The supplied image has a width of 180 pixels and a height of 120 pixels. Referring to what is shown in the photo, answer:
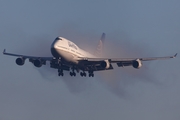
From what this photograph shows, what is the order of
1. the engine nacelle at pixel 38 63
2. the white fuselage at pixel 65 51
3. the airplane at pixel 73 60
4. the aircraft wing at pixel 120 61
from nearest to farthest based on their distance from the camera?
the white fuselage at pixel 65 51, the airplane at pixel 73 60, the aircraft wing at pixel 120 61, the engine nacelle at pixel 38 63

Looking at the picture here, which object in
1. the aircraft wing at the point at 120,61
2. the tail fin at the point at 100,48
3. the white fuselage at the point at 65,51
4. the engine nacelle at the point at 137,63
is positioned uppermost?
the tail fin at the point at 100,48

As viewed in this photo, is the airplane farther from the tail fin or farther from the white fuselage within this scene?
the tail fin

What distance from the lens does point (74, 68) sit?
93188 millimetres

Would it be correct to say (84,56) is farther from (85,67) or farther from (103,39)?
(103,39)

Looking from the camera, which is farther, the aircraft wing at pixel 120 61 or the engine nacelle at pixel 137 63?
the aircraft wing at pixel 120 61

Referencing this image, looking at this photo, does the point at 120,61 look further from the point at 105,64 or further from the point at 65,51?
the point at 65,51

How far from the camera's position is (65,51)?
87.1 meters

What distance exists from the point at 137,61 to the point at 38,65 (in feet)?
63.0

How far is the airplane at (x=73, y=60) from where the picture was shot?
86875 millimetres

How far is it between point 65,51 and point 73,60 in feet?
10.1

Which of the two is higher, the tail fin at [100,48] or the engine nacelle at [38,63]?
the tail fin at [100,48]

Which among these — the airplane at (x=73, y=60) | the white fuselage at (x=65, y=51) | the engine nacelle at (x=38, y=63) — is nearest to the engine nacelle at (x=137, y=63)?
the airplane at (x=73, y=60)

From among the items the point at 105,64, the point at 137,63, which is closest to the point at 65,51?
the point at 105,64

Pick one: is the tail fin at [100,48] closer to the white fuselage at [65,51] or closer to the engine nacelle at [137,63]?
the white fuselage at [65,51]
